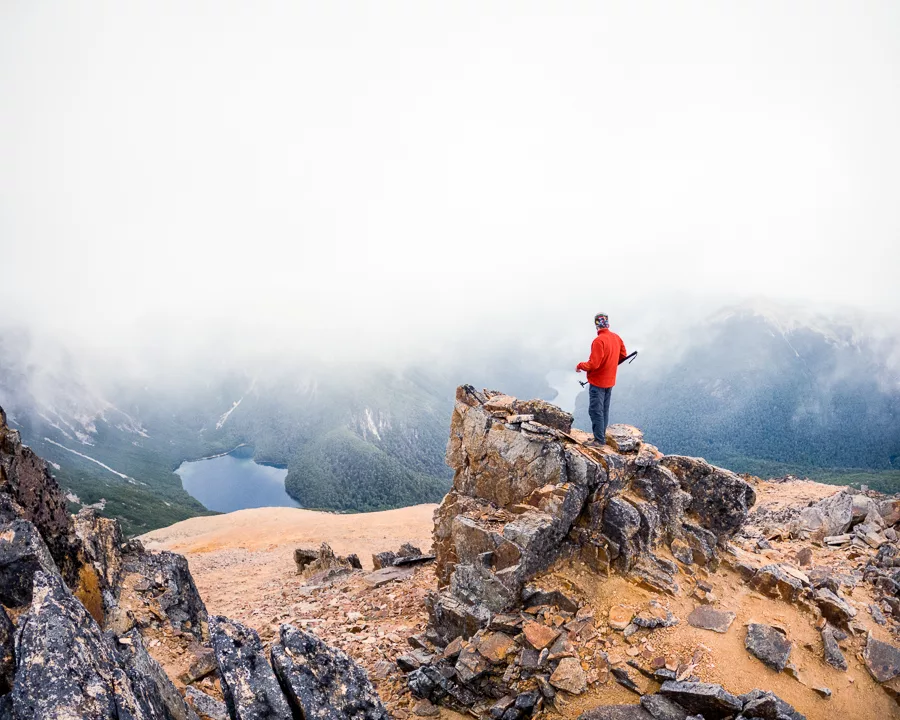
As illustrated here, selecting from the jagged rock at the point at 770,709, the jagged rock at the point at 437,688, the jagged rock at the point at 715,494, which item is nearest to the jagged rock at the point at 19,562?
the jagged rock at the point at 437,688

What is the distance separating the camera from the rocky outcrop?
12609mm

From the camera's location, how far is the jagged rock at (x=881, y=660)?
10219mm

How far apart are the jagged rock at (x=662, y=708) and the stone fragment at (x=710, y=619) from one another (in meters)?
2.66

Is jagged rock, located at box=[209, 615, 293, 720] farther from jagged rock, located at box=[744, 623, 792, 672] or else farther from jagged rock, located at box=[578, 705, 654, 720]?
jagged rock, located at box=[744, 623, 792, 672]

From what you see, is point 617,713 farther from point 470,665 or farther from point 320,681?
point 320,681

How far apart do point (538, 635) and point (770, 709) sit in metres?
4.71

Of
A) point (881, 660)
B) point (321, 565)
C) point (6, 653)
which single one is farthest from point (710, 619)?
point (321, 565)

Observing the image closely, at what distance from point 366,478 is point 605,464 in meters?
171

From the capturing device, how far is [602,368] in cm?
1441

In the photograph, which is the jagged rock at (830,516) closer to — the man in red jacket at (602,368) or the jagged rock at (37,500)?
the man in red jacket at (602,368)

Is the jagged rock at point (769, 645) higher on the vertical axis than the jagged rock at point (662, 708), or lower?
higher

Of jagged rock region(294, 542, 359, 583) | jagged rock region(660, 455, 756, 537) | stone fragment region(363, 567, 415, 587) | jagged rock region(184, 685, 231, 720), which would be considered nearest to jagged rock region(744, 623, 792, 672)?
jagged rock region(660, 455, 756, 537)

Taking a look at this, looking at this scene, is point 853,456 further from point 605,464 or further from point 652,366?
point 605,464

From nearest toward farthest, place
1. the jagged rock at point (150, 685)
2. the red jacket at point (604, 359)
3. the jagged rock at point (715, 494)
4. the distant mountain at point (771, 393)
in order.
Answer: the jagged rock at point (150, 685) → the red jacket at point (604, 359) → the jagged rock at point (715, 494) → the distant mountain at point (771, 393)
